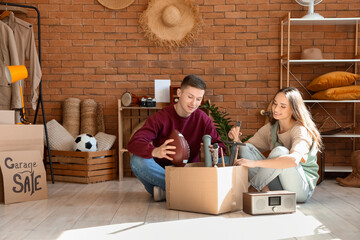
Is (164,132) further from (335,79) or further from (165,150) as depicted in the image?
(335,79)

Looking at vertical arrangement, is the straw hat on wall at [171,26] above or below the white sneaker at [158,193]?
above

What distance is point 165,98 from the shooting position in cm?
457

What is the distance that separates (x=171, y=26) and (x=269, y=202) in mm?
2682

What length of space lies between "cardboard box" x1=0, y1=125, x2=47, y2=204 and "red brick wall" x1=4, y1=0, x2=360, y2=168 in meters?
1.58

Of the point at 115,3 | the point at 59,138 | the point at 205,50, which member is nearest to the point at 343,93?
the point at 205,50

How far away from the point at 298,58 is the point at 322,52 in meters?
0.28

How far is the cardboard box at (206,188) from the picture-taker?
2.41m

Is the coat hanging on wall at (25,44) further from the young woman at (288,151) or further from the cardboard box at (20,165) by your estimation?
the young woman at (288,151)

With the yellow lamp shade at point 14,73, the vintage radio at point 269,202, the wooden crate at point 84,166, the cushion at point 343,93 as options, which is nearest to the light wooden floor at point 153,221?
the vintage radio at point 269,202

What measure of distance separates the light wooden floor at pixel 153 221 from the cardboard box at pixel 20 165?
3.7 inches

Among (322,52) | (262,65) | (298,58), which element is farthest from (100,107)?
(322,52)

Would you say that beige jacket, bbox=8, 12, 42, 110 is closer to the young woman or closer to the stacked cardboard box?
the stacked cardboard box

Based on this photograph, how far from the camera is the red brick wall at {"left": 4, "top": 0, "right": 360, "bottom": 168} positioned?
460cm

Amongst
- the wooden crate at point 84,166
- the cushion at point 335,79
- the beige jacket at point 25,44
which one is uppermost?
the beige jacket at point 25,44
